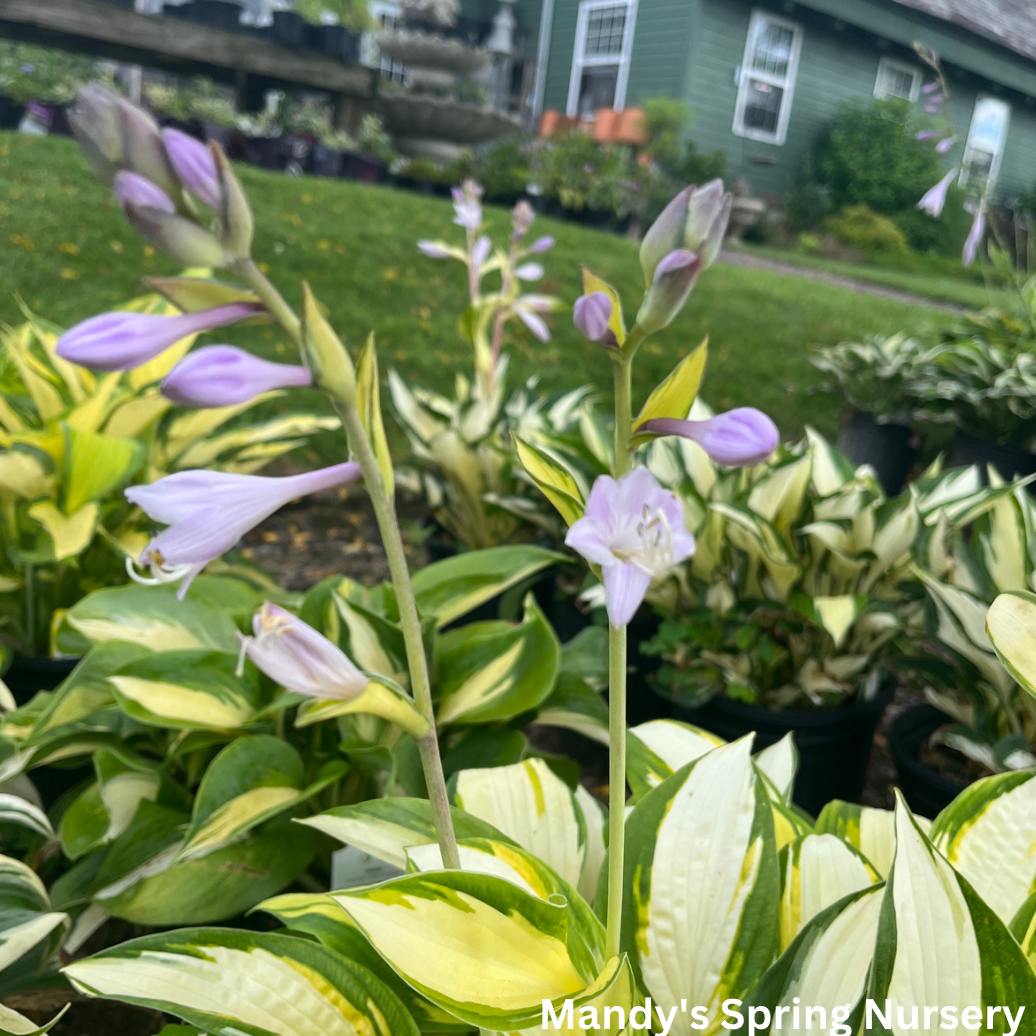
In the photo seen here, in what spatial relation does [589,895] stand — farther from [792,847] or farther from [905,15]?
[905,15]

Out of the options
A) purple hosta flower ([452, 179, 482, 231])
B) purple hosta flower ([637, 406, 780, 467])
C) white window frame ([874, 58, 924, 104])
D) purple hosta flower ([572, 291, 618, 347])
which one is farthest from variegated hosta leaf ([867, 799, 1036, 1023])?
white window frame ([874, 58, 924, 104])

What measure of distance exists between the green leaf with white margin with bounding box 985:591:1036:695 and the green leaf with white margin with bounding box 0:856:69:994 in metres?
1.01

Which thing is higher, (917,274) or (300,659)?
(917,274)

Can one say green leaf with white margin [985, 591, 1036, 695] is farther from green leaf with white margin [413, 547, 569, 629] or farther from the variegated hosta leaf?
green leaf with white margin [413, 547, 569, 629]

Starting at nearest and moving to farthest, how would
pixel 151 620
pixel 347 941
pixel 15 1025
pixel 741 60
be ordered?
pixel 15 1025, pixel 347 941, pixel 151 620, pixel 741 60

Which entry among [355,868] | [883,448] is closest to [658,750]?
[355,868]

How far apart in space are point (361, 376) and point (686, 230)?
23cm

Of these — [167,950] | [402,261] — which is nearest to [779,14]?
[402,261]

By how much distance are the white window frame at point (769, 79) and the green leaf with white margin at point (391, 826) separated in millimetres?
13070

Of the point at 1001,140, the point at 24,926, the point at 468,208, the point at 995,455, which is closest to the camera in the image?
the point at 24,926

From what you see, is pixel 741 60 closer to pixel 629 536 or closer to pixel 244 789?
pixel 244 789

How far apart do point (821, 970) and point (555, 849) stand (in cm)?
31

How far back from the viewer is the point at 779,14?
11.7 meters

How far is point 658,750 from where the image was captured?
3.61 ft
